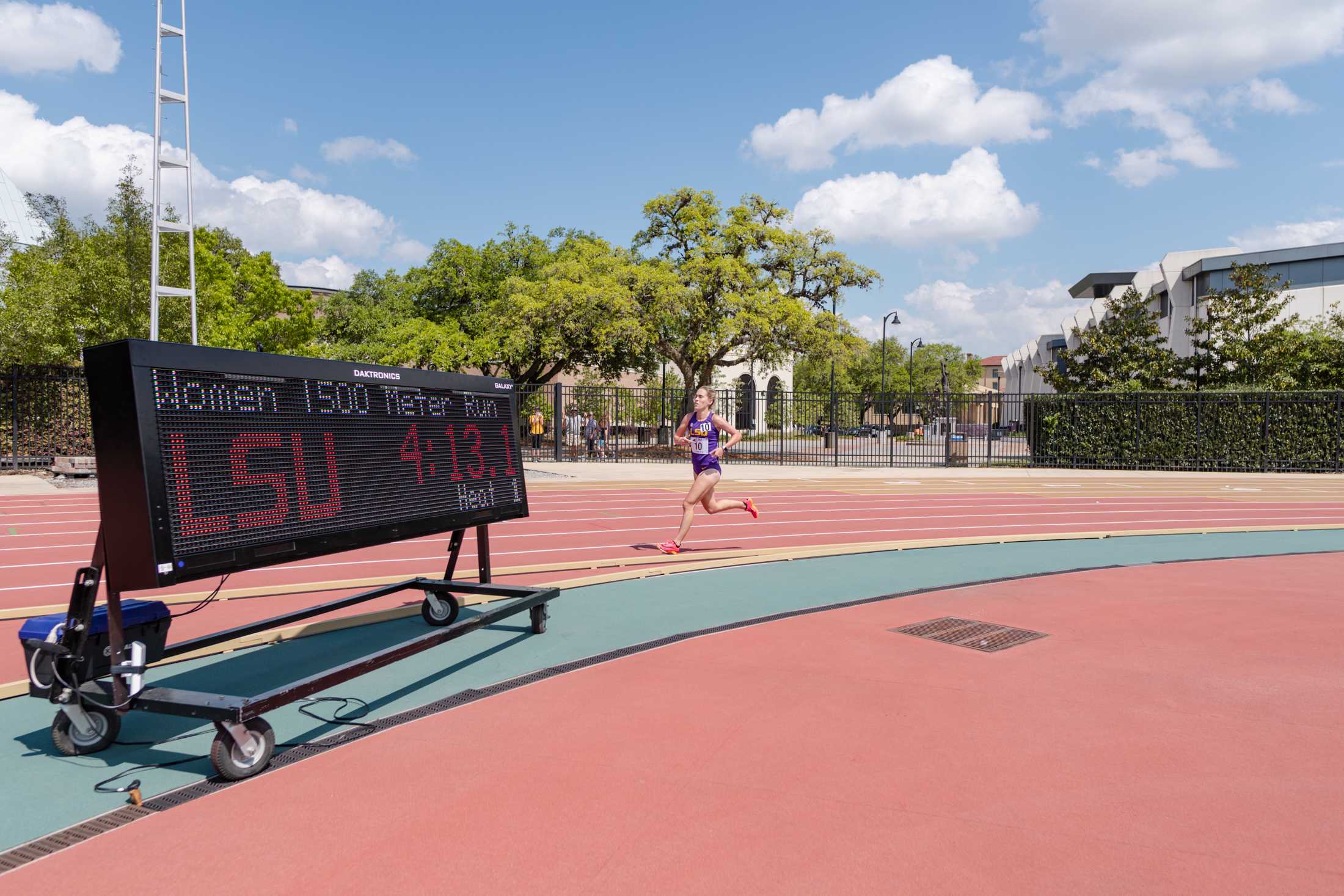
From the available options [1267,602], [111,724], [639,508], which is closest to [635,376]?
[639,508]

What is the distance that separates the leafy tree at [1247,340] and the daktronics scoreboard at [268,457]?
31.5m

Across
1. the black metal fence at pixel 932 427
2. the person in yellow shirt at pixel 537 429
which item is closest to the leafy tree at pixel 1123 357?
the black metal fence at pixel 932 427

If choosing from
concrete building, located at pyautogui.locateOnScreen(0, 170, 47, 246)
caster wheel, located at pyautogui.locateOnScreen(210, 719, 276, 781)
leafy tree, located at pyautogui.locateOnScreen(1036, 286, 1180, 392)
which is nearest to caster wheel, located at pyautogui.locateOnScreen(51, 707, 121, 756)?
caster wheel, located at pyautogui.locateOnScreen(210, 719, 276, 781)

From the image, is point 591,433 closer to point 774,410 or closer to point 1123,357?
point 774,410

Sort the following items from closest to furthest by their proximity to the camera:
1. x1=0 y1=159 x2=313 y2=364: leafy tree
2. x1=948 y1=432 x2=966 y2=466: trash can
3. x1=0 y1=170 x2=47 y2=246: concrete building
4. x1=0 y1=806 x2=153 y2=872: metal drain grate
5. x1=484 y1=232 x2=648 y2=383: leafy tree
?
x1=0 y1=806 x2=153 y2=872: metal drain grate < x1=0 y1=159 x2=313 y2=364: leafy tree < x1=948 y1=432 x2=966 y2=466: trash can < x1=484 y1=232 x2=648 y2=383: leafy tree < x1=0 y1=170 x2=47 y2=246: concrete building

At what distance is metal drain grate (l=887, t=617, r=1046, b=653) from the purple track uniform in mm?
3705

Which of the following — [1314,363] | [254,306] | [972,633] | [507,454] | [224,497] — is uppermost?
[254,306]

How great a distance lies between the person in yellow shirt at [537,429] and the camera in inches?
1244

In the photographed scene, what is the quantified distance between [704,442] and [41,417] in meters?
20.3

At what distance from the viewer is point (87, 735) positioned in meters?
4.48

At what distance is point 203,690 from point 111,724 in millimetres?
1040

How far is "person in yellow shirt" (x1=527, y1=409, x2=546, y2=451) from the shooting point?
3161 cm

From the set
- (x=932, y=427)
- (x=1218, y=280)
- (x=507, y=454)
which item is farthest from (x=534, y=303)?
(x=1218, y=280)

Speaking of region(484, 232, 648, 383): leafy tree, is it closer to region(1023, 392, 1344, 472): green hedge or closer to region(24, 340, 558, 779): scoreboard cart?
region(1023, 392, 1344, 472): green hedge
